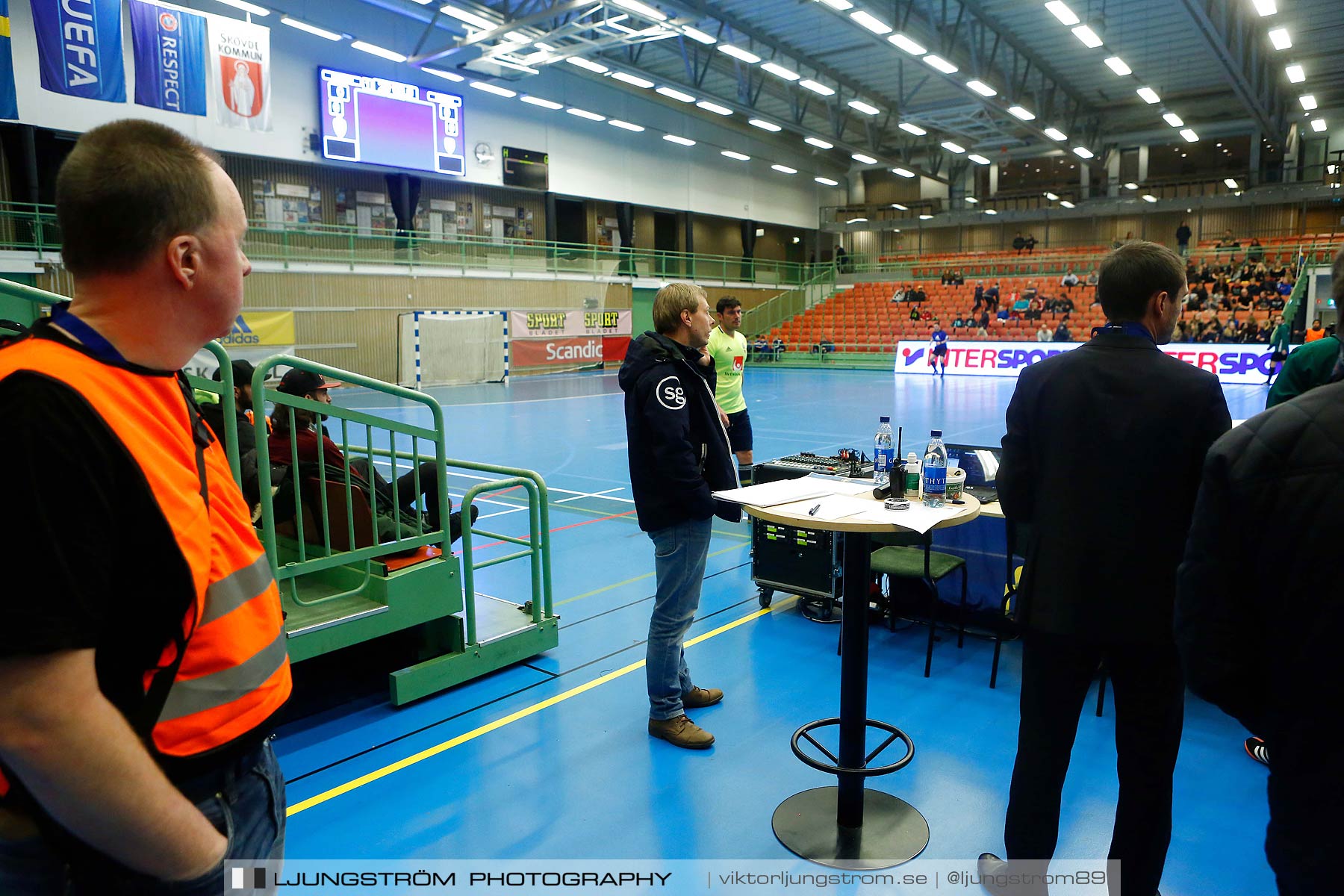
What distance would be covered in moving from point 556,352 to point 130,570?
27848mm

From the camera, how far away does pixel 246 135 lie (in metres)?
22.2

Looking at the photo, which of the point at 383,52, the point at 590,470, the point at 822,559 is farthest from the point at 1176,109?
the point at 822,559

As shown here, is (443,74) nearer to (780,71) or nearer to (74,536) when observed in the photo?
(780,71)

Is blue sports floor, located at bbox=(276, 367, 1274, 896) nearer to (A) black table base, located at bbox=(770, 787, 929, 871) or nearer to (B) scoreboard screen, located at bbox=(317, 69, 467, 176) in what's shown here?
(A) black table base, located at bbox=(770, 787, 929, 871)

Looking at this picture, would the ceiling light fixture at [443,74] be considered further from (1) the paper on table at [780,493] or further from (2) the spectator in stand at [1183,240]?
(2) the spectator in stand at [1183,240]

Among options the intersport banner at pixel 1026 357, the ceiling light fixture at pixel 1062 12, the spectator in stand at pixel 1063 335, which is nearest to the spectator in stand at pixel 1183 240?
the intersport banner at pixel 1026 357

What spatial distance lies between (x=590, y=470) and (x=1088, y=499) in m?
8.73

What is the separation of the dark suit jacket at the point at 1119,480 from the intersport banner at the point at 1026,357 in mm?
16032

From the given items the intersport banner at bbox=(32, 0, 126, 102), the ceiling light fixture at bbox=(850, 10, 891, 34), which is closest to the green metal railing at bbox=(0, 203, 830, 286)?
the intersport banner at bbox=(32, 0, 126, 102)

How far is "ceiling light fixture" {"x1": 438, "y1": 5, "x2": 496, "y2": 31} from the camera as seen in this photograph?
2005 cm

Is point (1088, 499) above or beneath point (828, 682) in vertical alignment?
above

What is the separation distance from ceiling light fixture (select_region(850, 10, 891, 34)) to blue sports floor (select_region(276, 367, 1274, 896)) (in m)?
15.8

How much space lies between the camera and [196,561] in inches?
44.4

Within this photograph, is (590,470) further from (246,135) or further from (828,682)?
(246,135)
